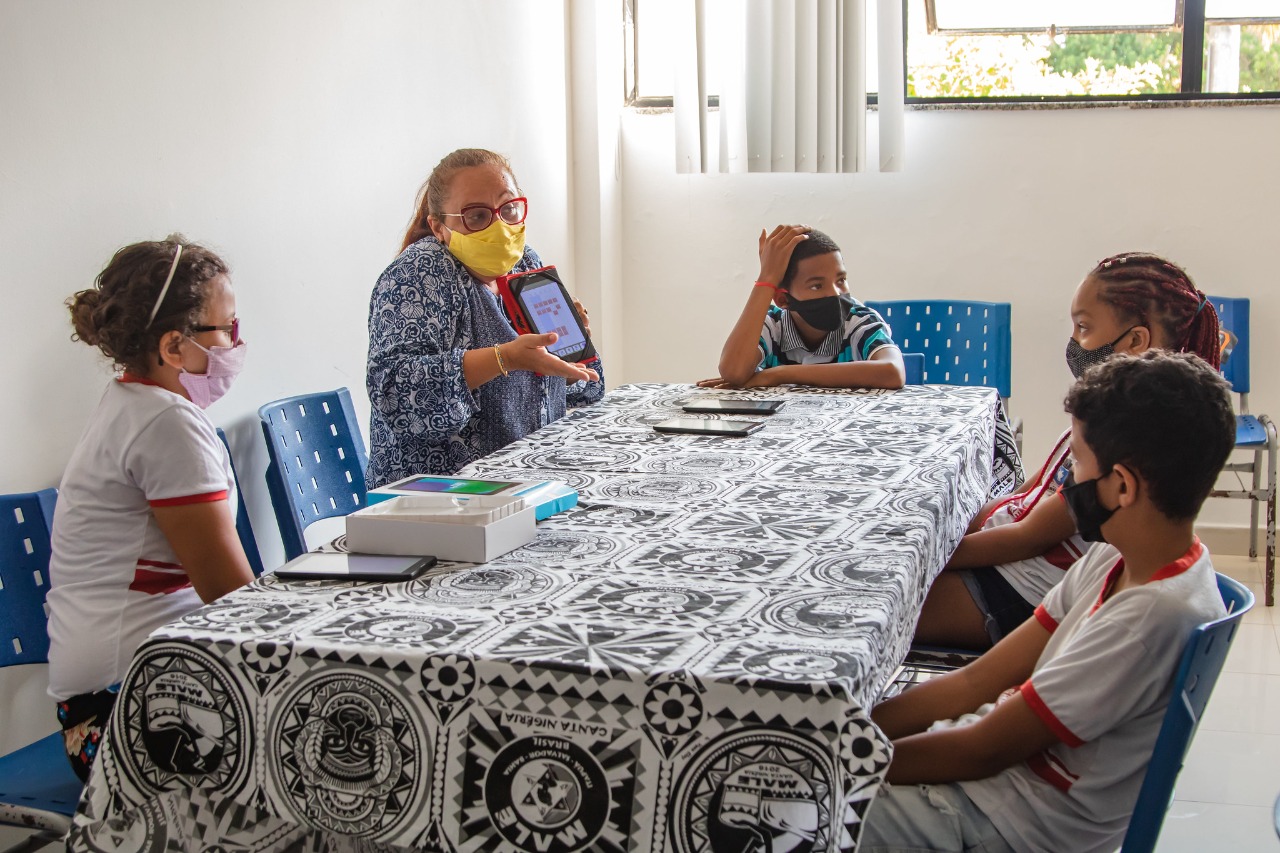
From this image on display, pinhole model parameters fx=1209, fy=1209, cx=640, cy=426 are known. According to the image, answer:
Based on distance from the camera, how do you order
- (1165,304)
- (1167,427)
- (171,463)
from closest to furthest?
(1167,427), (171,463), (1165,304)

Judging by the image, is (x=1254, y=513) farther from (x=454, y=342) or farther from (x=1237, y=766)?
(x=454, y=342)

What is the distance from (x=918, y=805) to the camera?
57.6 inches

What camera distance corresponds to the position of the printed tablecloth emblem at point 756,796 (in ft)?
3.74

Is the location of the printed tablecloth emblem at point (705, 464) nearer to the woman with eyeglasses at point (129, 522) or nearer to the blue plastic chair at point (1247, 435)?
the woman with eyeglasses at point (129, 522)

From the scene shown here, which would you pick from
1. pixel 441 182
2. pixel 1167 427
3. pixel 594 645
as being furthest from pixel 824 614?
pixel 441 182

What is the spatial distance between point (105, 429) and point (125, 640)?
0.32 metres

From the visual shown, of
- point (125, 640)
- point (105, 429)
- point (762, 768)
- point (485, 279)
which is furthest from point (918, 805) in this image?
point (485, 279)

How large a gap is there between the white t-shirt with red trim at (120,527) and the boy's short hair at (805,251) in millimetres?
1773

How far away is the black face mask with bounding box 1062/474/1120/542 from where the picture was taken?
1517mm

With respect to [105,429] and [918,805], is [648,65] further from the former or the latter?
[918,805]

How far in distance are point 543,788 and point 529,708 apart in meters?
0.08

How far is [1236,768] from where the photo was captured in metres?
2.67

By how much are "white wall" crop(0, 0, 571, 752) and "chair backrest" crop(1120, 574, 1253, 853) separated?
1.86 metres

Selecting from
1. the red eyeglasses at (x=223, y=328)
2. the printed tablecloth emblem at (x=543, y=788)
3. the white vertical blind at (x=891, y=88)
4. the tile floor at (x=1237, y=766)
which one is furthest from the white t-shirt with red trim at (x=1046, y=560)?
the white vertical blind at (x=891, y=88)
